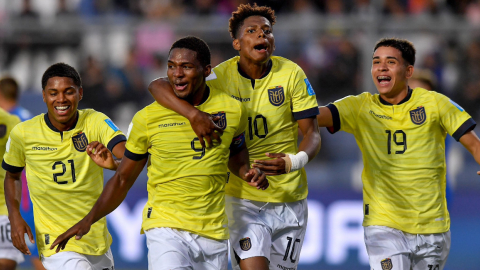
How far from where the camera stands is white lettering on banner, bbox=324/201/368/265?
905cm

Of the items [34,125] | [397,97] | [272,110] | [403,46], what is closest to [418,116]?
[397,97]

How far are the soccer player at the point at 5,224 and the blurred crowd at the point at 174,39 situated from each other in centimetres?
373

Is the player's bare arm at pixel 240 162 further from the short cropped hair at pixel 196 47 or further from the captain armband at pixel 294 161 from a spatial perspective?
the short cropped hair at pixel 196 47

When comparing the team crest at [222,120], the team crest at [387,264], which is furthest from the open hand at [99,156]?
the team crest at [387,264]

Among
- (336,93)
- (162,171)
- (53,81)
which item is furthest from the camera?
(336,93)

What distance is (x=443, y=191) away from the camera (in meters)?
5.30

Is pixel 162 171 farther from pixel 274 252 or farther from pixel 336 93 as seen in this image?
pixel 336 93

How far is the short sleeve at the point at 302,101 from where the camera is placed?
5023 mm

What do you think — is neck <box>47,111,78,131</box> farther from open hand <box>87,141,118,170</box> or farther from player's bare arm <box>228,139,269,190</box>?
player's bare arm <box>228,139,269,190</box>

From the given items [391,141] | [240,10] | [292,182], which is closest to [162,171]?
[292,182]

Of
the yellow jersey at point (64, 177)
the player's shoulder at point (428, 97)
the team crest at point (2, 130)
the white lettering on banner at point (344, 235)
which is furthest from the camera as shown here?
the white lettering on banner at point (344, 235)

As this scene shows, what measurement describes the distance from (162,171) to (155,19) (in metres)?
6.12

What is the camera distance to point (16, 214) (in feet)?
16.4

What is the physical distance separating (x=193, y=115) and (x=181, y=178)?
17.2 inches
